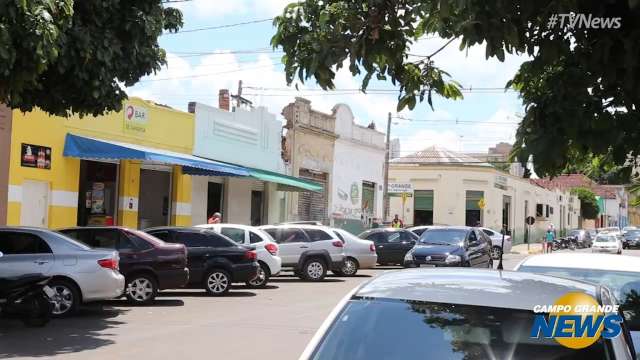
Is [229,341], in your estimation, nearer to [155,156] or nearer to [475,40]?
[475,40]

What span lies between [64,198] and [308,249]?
7.15 m

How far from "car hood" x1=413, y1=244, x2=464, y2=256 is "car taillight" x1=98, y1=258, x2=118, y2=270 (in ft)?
31.8

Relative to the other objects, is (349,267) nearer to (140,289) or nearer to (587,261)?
(140,289)

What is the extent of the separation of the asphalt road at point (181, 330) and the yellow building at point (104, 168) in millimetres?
5845

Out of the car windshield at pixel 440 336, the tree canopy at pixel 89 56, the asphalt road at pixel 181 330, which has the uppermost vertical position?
the tree canopy at pixel 89 56

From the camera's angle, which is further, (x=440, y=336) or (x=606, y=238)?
(x=606, y=238)

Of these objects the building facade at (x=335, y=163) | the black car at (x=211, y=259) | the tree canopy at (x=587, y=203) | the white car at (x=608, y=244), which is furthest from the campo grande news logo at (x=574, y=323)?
the tree canopy at (x=587, y=203)

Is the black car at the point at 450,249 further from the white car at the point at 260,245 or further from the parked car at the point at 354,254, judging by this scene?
the white car at the point at 260,245

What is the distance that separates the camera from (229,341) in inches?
404

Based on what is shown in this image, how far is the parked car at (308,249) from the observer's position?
824 inches

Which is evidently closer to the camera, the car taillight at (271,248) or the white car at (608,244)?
the car taillight at (271,248)

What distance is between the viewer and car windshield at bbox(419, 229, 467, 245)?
20688mm

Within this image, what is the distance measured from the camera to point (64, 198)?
66.7 feet

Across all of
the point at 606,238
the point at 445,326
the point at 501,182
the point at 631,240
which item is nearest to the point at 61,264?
the point at 445,326
